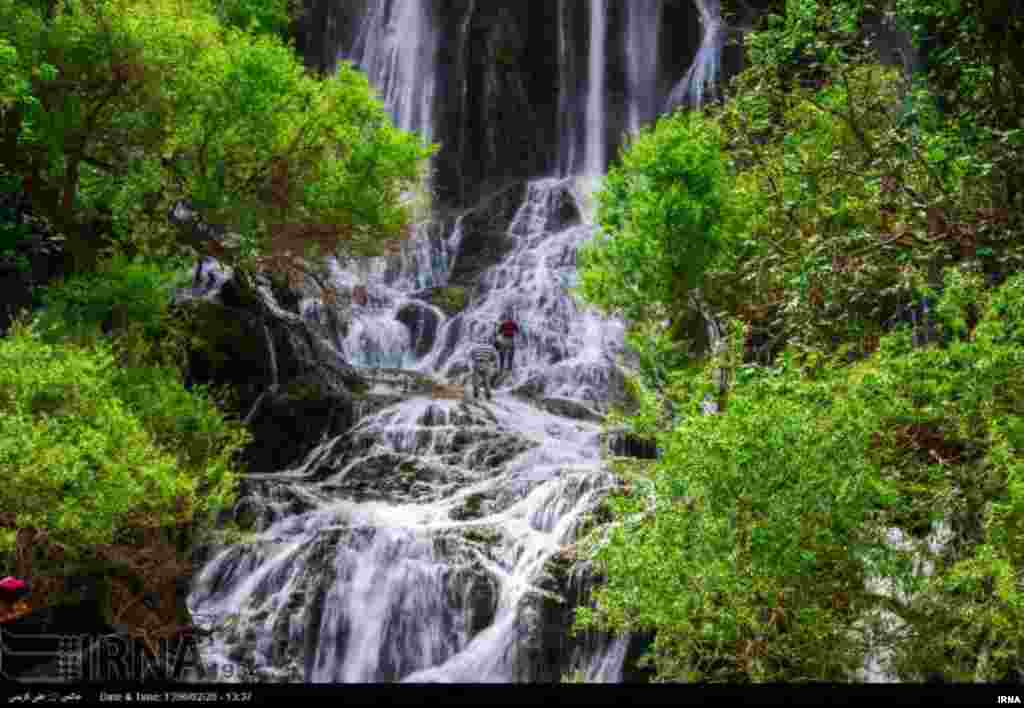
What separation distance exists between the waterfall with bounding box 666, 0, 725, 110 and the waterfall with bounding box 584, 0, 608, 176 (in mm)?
2109

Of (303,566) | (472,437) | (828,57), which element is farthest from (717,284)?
(303,566)

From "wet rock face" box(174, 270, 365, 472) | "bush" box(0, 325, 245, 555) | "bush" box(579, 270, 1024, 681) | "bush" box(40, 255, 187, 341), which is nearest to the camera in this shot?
"bush" box(579, 270, 1024, 681)

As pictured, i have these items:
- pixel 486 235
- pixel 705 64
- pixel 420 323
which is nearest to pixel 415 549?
pixel 420 323

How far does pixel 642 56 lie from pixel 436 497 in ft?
65.7

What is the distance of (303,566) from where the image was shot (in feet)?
45.9

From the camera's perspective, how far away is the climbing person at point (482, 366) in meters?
19.5

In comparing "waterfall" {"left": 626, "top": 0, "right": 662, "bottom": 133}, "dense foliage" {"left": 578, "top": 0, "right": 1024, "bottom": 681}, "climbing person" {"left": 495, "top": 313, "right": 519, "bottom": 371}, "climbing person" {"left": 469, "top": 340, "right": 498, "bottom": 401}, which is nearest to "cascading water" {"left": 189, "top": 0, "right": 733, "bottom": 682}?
"climbing person" {"left": 495, "top": 313, "right": 519, "bottom": 371}

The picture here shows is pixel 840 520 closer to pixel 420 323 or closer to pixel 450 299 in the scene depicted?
pixel 420 323

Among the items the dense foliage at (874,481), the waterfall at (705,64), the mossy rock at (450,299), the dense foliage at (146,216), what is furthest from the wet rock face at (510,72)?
the dense foliage at (874,481)

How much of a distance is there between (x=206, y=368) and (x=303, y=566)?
528 cm

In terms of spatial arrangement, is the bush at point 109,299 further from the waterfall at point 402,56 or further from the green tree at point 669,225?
the waterfall at point 402,56

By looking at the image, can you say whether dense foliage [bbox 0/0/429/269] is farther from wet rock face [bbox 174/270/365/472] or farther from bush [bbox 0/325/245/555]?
bush [bbox 0/325/245/555]

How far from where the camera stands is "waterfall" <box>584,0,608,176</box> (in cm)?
2997

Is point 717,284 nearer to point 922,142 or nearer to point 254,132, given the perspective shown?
point 922,142
